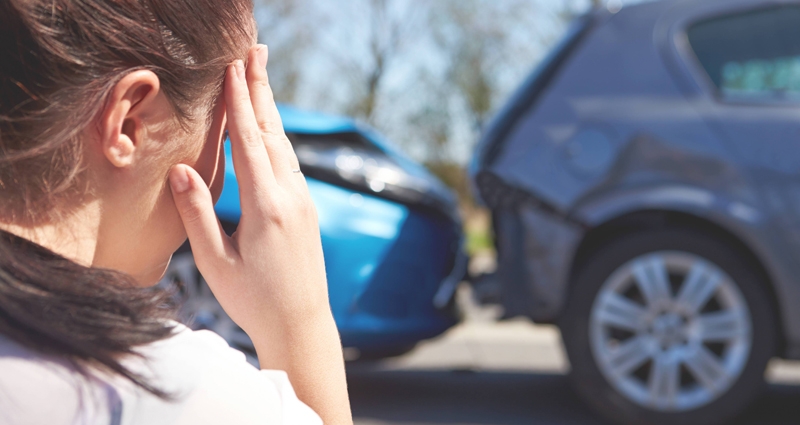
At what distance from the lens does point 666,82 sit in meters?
3.09

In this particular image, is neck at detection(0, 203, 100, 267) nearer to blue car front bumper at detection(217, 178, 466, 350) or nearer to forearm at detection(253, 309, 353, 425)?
forearm at detection(253, 309, 353, 425)

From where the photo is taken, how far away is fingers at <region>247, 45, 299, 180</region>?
83cm

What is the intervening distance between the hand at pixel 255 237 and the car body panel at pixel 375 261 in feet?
6.59

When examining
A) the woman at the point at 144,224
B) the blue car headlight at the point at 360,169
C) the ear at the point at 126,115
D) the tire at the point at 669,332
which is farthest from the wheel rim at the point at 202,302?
the ear at the point at 126,115

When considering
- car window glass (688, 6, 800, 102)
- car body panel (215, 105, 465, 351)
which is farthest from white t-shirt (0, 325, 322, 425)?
car window glass (688, 6, 800, 102)

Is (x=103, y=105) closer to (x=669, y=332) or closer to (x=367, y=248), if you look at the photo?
(x=367, y=248)

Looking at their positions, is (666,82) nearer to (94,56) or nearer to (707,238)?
(707,238)

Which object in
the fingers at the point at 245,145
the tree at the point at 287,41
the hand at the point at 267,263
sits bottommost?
the hand at the point at 267,263

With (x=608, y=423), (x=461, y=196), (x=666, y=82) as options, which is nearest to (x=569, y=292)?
(x=608, y=423)

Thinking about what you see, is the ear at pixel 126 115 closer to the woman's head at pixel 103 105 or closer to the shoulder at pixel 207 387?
the woman's head at pixel 103 105

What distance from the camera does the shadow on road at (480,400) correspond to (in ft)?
10.5

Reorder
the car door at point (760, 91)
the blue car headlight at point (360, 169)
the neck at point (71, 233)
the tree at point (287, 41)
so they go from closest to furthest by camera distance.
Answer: the neck at point (71, 233), the car door at point (760, 91), the blue car headlight at point (360, 169), the tree at point (287, 41)

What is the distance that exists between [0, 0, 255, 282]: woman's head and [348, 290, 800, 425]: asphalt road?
2.53 metres

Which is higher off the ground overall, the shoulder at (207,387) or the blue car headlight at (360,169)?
the blue car headlight at (360,169)
